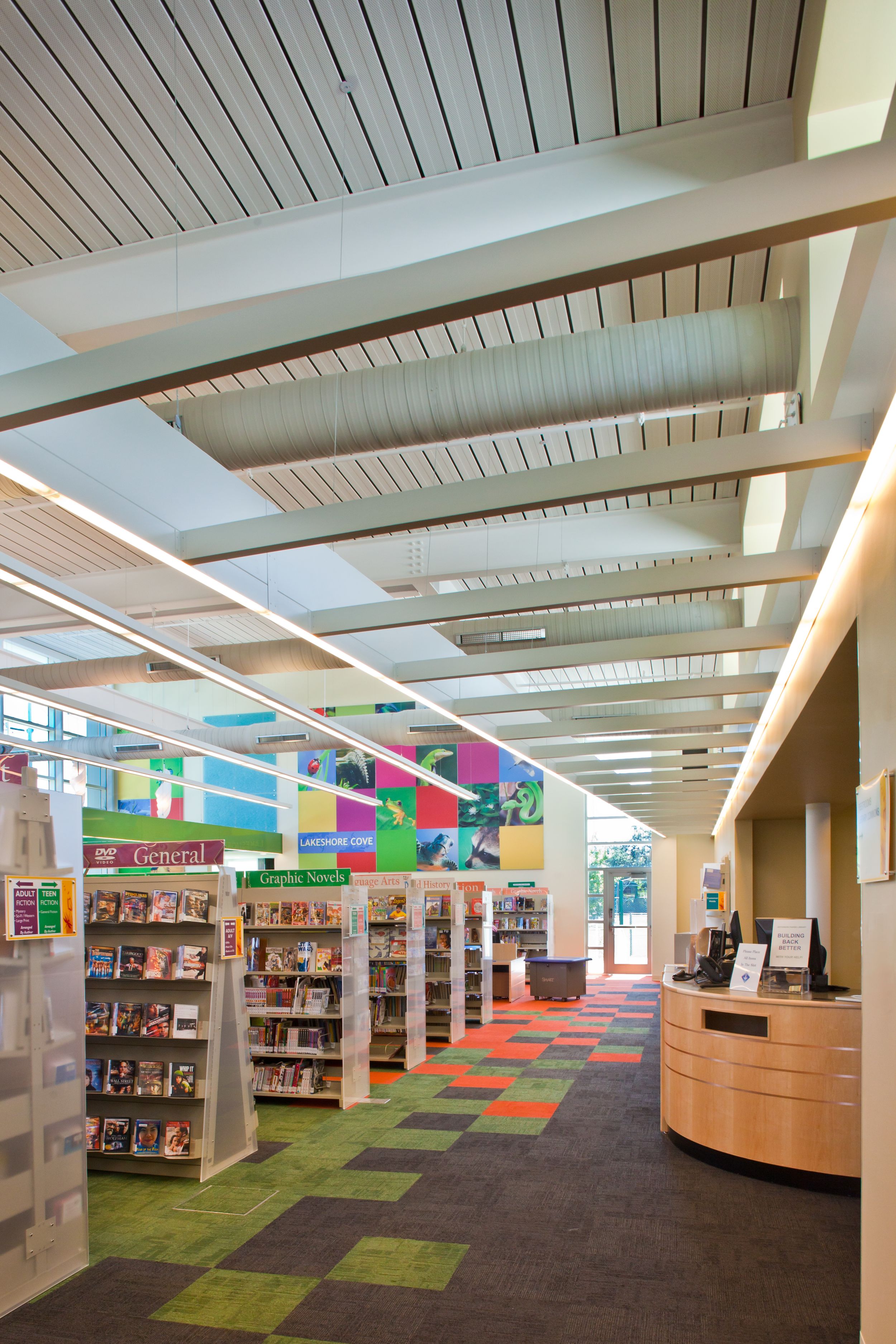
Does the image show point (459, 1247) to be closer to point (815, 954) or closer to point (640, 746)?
point (815, 954)

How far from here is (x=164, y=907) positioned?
664cm

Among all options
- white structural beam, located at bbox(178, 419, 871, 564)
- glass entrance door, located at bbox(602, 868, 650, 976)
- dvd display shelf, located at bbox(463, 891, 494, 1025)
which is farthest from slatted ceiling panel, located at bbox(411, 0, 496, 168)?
glass entrance door, located at bbox(602, 868, 650, 976)

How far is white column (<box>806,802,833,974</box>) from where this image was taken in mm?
10906

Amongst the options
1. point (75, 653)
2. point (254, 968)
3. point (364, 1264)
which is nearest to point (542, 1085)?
point (254, 968)

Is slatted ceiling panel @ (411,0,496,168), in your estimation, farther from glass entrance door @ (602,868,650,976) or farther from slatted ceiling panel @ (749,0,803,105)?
glass entrance door @ (602,868,650,976)

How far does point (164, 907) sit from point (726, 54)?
5872 mm

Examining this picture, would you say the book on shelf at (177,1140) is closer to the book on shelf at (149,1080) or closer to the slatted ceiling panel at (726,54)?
the book on shelf at (149,1080)

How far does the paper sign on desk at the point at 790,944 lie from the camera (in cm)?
673

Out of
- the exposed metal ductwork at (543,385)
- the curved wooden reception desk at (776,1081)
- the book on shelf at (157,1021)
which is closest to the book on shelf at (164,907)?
the book on shelf at (157,1021)

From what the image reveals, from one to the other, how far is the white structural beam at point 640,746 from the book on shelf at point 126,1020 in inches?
196

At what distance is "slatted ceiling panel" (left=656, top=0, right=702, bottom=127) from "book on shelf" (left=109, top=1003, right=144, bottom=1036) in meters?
6.07

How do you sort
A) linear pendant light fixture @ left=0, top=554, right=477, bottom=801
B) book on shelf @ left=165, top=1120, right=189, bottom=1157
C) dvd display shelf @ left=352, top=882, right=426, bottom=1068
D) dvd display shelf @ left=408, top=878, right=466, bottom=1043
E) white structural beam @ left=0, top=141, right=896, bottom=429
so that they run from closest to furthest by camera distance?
A: 1. white structural beam @ left=0, top=141, right=896, bottom=429
2. linear pendant light fixture @ left=0, top=554, right=477, bottom=801
3. book on shelf @ left=165, top=1120, right=189, bottom=1157
4. dvd display shelf @ left=352, top=882, right=426, bottom=1068
5. dvd display shelf @ left=408, top=878, right=466, bottom=1043

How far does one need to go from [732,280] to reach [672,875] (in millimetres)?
18541

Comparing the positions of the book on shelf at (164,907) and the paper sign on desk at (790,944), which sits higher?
the book on shelf at (164,907)
